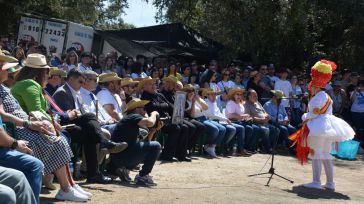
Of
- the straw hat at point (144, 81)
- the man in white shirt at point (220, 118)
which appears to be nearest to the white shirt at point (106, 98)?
the straw hat at point (144, 81)

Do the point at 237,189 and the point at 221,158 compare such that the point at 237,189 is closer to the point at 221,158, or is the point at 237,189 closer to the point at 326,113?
the point at 326,113

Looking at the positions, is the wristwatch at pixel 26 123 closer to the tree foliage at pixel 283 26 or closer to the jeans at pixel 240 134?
the jeans at pixel 240 134

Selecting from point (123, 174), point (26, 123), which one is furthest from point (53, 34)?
point (26, 123)

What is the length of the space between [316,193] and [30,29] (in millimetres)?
14245

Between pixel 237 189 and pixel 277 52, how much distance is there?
12.5 m

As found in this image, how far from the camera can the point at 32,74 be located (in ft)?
21.3

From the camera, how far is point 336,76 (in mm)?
16531

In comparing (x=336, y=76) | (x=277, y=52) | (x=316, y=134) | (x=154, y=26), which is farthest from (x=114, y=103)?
(x=277, y=52)

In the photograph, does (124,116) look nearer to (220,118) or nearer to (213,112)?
(213,112)

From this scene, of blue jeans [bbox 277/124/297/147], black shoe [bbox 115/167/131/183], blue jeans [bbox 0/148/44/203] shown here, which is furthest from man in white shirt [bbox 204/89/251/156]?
blue jeans [bbox 0/148/44/203]

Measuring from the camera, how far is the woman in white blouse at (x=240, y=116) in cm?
1244

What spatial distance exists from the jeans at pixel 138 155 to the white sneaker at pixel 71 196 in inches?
55.7

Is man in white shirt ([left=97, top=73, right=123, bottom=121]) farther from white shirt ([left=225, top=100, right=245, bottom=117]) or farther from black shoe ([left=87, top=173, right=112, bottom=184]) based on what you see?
white shirt ([left=225, top=100, right=245, bottom=117])

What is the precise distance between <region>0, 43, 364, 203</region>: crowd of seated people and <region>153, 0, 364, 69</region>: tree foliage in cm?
204
